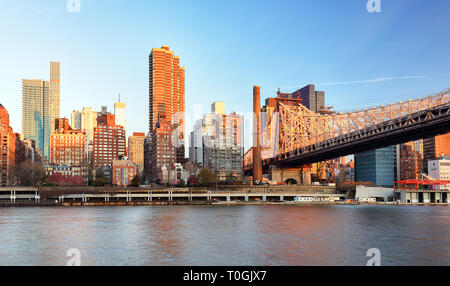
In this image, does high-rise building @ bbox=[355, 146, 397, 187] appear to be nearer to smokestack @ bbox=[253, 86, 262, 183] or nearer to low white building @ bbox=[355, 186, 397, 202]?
low white building @ bbox=[355, 186, 397, 202]

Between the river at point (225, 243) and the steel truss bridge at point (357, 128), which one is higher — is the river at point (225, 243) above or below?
below

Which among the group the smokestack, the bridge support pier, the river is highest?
the smokestack

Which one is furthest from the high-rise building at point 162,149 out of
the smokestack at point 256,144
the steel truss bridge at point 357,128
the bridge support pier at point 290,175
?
the bridge support pier at point 290,175

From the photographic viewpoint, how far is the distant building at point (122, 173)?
160337mm

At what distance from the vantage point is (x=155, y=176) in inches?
7323

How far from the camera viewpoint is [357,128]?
99250mm

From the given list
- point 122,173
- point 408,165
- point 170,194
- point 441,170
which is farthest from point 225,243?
point 408,165

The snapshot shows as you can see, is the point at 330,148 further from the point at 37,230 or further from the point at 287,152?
the point at 37,230

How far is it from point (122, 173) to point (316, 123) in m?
A: 69.2

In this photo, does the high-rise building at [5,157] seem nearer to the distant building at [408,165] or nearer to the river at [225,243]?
the river at [225,243]

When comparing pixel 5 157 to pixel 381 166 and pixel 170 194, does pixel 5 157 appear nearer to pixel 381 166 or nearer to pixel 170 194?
pixel 170 194

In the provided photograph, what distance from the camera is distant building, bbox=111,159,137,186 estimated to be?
16034 cm

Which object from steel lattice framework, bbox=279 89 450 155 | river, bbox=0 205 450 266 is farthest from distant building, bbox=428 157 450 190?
river, bbox=0 205 450 266

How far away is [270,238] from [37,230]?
2272 centimetres
